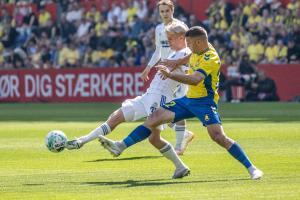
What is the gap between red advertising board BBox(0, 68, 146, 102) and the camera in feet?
116

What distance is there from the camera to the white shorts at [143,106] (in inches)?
580

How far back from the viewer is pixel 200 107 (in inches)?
505

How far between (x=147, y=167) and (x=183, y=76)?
99.3 inches

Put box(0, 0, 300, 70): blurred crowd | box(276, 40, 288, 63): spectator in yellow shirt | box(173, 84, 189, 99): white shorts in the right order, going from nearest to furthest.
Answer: box(173, 84, 189, 99): white shorts, box(276, 40, 288, 63): spectator in yellow shirt, box(0, 0, 300, 70): blurred crowd

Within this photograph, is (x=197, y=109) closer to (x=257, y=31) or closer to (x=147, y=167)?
(x=147, y=167)

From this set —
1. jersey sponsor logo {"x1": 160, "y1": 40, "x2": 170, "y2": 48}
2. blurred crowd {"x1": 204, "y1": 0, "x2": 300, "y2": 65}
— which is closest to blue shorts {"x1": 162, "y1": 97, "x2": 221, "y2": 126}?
jersey sponsor logo {"x1": 160, "y1": 40, "x2": 170, "y2": 48}

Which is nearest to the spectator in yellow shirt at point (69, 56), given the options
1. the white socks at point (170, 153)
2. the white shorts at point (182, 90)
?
the white shorts at point (182, 90)

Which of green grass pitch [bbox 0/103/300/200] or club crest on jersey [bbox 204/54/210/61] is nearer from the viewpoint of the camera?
green grass pitch [bbox 0/103/300/200]

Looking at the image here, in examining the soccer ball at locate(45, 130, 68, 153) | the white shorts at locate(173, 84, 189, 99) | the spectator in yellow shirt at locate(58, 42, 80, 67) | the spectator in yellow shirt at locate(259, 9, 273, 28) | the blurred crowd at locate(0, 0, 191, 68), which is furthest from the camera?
the spectator in yellow shirt at locate(58, 42, 80, 67)

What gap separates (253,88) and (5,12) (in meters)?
14.6

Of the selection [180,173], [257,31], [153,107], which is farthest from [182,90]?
[257,31]

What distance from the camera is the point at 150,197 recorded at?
435 inches

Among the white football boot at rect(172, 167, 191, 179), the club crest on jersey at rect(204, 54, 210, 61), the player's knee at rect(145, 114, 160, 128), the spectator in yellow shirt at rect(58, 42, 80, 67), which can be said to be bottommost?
the spectator in yellow shirt at rect(58, 42, 80, 67)

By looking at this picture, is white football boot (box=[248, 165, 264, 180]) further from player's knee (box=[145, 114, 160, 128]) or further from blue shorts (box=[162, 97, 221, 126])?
player's knee (box=[145, 114, 160, 128])
